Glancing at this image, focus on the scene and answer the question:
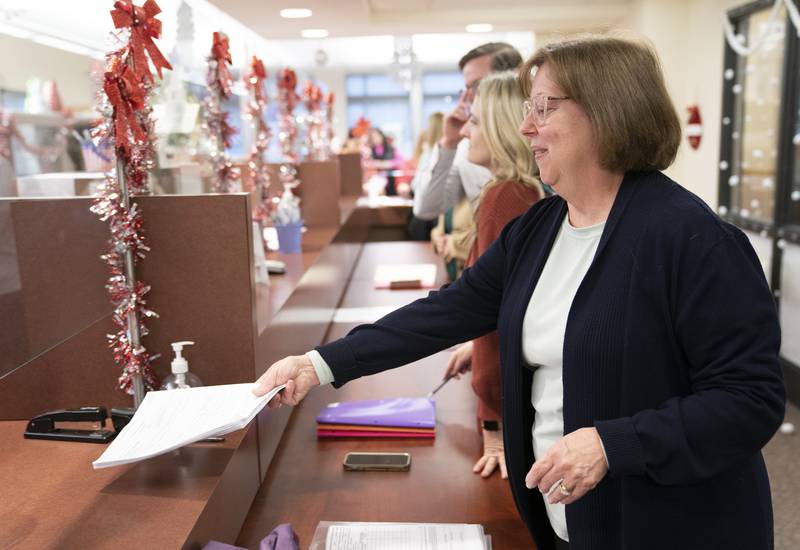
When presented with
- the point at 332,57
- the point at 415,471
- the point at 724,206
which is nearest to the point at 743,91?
the point at 724,206

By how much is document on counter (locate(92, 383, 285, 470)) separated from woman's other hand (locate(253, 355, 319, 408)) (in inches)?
0.9

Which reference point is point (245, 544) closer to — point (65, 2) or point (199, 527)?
point (199, 527)

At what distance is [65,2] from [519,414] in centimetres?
264

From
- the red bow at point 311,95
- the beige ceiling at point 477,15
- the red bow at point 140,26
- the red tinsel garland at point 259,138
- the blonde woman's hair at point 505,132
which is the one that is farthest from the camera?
the beige ceiling at point 477,15

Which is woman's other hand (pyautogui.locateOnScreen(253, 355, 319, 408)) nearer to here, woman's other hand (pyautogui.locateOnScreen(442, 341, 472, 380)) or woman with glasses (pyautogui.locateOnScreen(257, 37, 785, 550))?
woman with glasses (pyautogui.locateOnScreen(257, 37, 785, 550))

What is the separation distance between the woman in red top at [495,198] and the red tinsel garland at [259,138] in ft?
4.43

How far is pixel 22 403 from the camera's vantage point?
1.51 metres

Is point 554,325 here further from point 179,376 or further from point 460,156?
point 460,156

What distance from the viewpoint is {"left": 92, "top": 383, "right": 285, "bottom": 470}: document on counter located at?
42.8 inches

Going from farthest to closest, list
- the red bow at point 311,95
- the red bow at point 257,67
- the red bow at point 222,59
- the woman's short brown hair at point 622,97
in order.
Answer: the red bow at point 311,95 → the red bow at point 257,67 → the red bow at point 222,59 → the woman's short brown hair at point 622,97

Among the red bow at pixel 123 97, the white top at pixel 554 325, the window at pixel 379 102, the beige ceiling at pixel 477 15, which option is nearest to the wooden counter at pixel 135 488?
the red bow at pixel 123 97

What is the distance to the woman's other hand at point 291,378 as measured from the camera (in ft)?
4.37

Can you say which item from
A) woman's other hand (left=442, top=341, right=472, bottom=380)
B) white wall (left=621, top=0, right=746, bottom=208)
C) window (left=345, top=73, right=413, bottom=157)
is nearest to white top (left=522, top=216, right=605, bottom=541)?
woman's other hand (left=442, top=341, right=472, bottom=380)

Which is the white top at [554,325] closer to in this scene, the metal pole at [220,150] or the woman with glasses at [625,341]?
the woman with glasses at [625,341]
